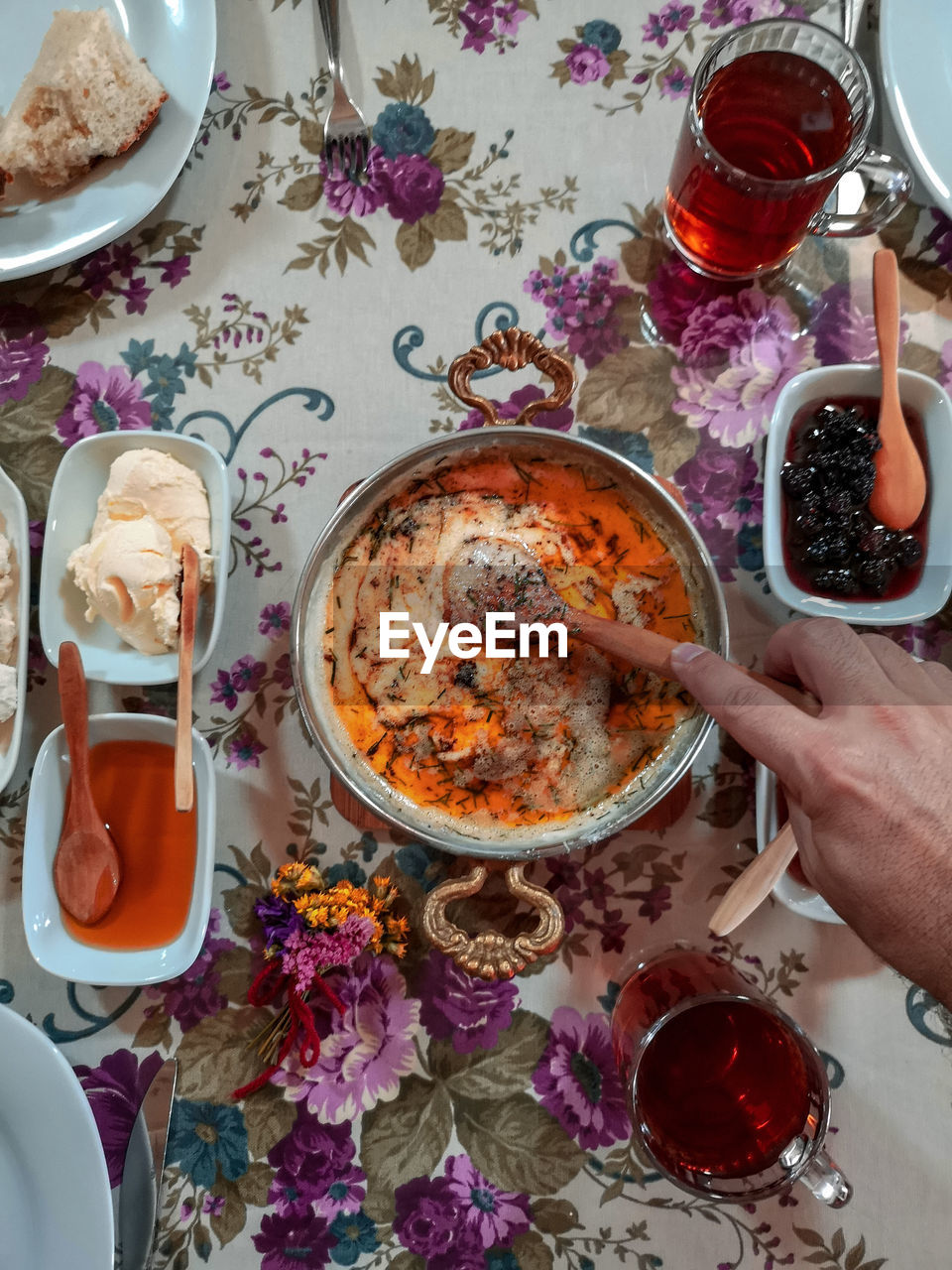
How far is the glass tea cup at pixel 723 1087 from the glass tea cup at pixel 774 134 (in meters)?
1.05

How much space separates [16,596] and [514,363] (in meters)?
0.81

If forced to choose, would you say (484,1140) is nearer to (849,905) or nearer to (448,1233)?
(448,1233)

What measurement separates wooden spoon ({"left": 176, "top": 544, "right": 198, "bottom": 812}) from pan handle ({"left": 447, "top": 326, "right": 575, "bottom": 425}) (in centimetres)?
45

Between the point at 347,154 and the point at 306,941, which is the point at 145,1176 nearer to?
the point at 306,941

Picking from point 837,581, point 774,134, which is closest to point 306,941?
point 837,581

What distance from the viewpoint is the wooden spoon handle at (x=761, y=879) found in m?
1.16

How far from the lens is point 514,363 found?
4.11 feet

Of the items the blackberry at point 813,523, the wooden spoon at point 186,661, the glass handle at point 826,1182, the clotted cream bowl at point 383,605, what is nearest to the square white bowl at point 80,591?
the wooden spoon at point 186,661

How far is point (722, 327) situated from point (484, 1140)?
1.30 metres

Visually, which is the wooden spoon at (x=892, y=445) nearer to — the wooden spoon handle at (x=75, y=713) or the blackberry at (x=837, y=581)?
the blackberry at (x=837, y=581)

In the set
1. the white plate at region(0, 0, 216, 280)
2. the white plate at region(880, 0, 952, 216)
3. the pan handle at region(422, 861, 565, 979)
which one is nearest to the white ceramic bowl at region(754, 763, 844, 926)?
the pan handle at region(422, 861, 565, 979)

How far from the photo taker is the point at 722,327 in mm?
1411

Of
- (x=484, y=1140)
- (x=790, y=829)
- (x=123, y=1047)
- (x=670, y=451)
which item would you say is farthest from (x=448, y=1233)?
(x=670, y=451)

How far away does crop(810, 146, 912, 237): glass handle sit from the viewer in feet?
4.19
